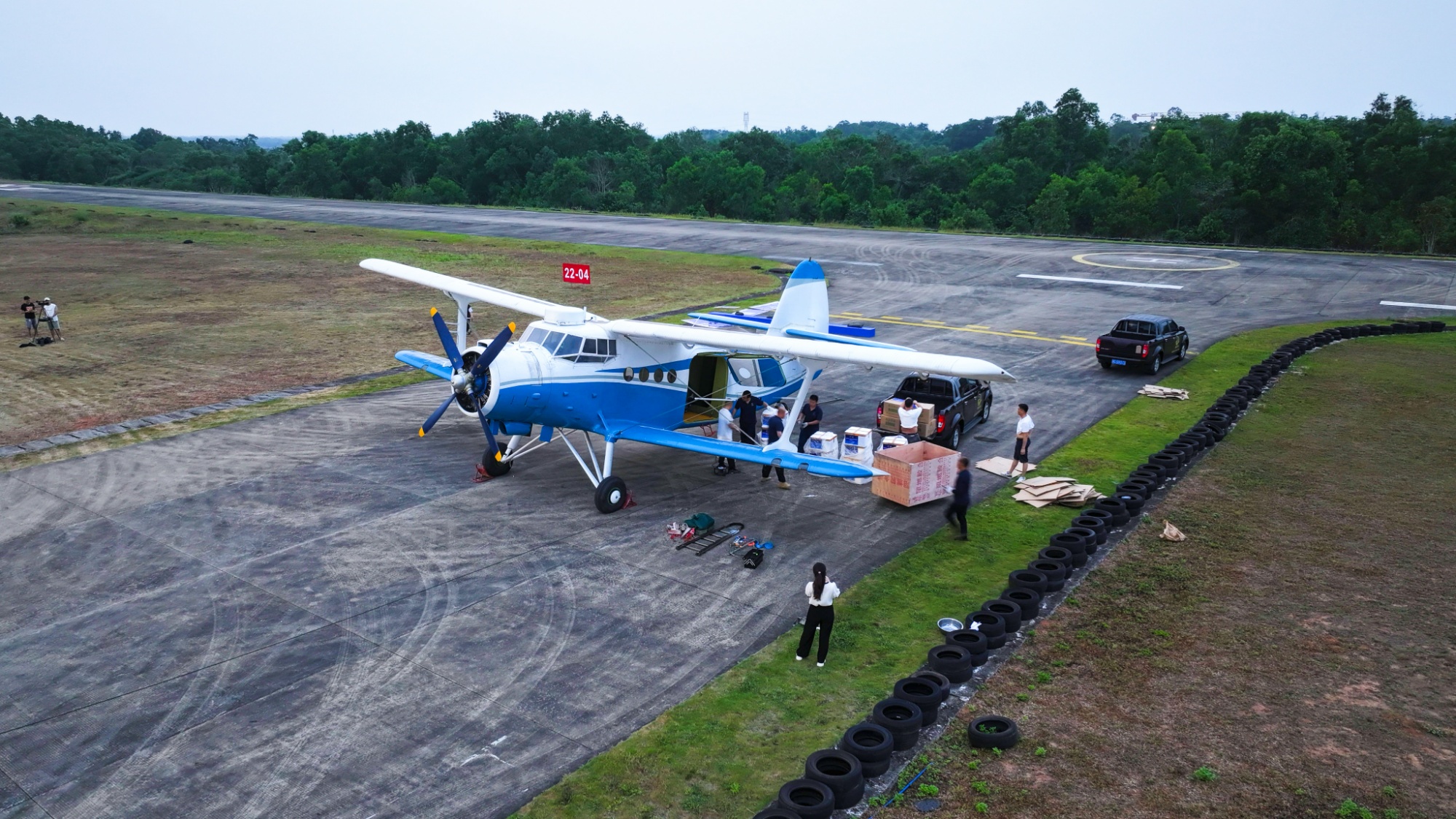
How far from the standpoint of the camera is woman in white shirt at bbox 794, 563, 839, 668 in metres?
12.6

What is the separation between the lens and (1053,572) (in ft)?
49.5

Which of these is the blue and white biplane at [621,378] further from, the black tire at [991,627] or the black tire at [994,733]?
the black tire at [994,733]

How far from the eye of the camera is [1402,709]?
11.7 meters

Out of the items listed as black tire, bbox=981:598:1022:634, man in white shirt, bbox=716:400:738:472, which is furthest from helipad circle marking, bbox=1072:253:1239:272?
black tire, bbox=981:598:1022:634

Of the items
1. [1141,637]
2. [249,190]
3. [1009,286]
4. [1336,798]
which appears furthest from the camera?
[249,190]

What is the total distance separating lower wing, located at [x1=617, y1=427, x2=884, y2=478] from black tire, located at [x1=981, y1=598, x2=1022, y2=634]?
410 centimetres

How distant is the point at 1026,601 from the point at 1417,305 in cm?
4174

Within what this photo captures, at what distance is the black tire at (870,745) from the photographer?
10.4 metres

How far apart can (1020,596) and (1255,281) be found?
1792 inches

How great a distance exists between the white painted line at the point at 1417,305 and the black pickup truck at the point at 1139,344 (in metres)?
20.1

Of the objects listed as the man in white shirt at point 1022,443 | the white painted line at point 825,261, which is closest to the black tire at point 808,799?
the man in white shirt at point 1022,443

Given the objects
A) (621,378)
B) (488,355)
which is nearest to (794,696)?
(621,378)

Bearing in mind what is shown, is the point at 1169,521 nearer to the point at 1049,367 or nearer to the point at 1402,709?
the point at 1402,709

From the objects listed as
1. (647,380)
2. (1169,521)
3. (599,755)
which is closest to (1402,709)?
(1169,521)
